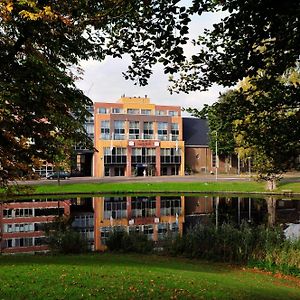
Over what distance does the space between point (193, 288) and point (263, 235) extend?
8.73 meters

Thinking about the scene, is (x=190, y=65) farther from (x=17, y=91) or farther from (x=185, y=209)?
(x=185, y=209)

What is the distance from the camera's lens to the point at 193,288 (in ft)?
28.4

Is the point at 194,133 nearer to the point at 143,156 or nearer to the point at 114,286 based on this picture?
the point at 143,156

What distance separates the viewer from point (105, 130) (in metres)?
73.5

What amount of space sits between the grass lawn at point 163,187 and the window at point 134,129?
24.2 metres

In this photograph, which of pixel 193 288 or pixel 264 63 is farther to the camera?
pixel 193 288

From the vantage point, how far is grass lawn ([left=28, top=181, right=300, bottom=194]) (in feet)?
152

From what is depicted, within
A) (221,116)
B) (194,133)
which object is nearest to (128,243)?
(221,116)

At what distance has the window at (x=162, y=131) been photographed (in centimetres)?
7706

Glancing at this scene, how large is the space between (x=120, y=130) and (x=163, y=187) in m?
27.2

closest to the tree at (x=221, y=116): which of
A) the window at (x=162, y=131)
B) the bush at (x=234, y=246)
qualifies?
the bush at (x=234, y=246)

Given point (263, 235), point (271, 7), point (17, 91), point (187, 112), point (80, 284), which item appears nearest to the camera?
point (271, 7)

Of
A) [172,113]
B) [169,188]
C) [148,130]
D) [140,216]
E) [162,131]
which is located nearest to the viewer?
[140,216]

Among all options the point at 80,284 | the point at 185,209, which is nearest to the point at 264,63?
the point at 80,284
